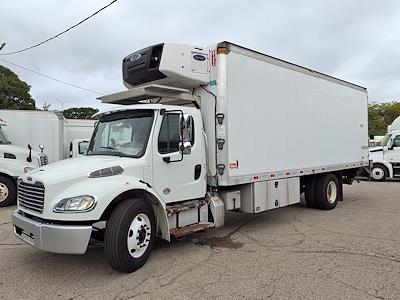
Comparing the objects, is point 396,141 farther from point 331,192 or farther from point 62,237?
point 62,237

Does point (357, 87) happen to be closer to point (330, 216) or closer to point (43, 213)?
point (330, 216)

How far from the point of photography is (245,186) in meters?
7.20

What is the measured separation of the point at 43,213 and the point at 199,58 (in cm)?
370

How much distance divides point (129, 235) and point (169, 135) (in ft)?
5.65

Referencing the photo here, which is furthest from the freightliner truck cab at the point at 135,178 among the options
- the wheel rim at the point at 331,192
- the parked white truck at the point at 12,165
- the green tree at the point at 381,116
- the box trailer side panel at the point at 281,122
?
the green tree at the point at 381,116

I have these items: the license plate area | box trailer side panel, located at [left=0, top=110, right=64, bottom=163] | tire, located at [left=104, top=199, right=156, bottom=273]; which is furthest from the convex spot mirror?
box trailer side panel, located at [left=0, top=110, right=64, bottom=163]

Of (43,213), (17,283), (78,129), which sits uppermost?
(78,129)

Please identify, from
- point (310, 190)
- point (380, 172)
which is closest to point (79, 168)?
point (310, 190)

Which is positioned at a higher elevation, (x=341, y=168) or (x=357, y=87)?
(x=357, y=87)

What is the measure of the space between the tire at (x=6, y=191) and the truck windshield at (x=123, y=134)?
19.4ft

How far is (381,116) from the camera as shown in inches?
2420

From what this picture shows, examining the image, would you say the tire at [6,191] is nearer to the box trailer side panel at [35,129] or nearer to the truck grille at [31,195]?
the box trailer side panel at [35,129]

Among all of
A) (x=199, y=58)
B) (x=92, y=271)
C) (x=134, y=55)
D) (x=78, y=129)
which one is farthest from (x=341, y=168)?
(x=78, y=129)

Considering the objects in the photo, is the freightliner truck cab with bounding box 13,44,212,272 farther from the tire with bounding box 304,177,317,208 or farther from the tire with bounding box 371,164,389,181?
the tire with bounding box 371,164,389,181
